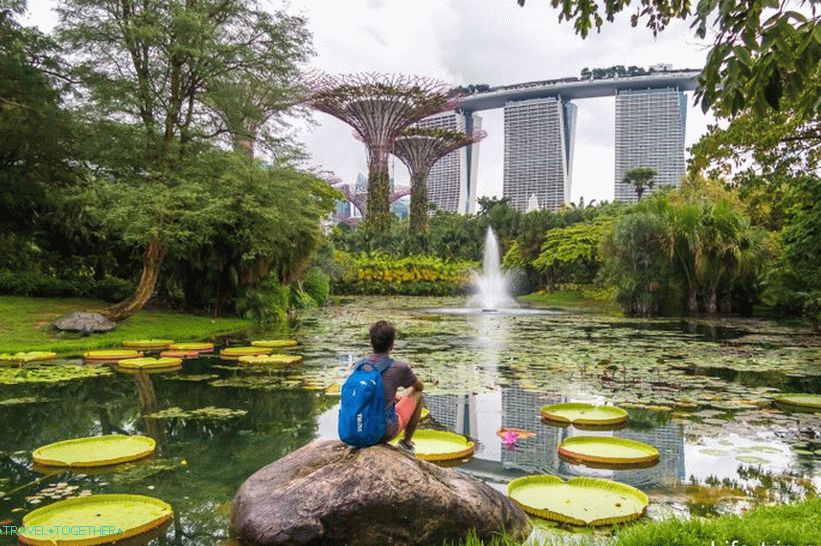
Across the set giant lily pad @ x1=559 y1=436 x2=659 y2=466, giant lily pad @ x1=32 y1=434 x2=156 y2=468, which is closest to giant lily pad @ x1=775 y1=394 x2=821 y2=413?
giant lily pad @ x1=559 y1=436 x2=659 y2=466

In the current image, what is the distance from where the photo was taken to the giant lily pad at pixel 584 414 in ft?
22.5

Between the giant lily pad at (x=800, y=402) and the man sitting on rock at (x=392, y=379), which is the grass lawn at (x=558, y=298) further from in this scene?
the man sitting on rock at (x=392, y=379)

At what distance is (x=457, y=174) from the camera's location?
111 m

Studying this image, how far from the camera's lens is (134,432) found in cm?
659

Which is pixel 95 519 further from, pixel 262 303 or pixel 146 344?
pixel 262 303

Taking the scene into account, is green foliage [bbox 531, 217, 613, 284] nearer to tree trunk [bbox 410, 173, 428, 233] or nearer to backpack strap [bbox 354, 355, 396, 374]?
tree trunk [bbox 410, 173, 428, 233]

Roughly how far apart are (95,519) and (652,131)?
4377 inches

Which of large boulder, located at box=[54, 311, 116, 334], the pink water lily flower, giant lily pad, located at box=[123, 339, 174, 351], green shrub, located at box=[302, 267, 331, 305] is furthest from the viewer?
green shrub, located at box=[302, 267, 331, 305]

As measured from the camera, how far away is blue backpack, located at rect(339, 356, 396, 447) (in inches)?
156

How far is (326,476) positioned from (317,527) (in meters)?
0.31

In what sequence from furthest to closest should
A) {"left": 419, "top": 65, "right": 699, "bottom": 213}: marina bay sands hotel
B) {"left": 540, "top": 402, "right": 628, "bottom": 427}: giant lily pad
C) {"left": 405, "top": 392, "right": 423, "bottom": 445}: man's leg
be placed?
{"left": 419, "top": 65, "right": 699, "bottom": 213}: marina bay sands hotel → {"left": 540, "top": 402, "right": 628, "bottom": 427}: giant lily pad → {"left": 405, "top": 392, "right": 423, "bottom": 445}: man's leg

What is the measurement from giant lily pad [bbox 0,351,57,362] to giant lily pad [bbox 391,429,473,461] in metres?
8.20

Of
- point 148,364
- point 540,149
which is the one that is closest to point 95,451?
point 148,364

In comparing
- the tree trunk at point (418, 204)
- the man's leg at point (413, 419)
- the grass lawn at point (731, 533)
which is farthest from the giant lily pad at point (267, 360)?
the tree trunk at point (418, 204)
